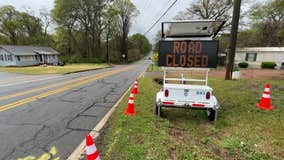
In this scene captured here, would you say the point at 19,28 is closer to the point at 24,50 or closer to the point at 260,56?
the point at 24,50

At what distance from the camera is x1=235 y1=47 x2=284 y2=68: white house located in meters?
22.8

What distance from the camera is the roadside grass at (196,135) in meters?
2.62

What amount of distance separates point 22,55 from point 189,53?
40.2 m

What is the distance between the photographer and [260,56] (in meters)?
23.9

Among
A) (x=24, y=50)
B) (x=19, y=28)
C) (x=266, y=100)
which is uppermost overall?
(x=19, y=28)

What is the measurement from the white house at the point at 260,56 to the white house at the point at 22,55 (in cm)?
4381

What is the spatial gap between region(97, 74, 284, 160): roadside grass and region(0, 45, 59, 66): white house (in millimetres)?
38664

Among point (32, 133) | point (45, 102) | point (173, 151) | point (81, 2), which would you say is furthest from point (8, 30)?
point (173, 151)

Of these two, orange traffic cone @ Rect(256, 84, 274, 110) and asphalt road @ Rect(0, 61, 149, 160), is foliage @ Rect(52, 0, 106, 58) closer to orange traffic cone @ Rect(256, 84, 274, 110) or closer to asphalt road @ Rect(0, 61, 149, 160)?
asphalt road @ Rect(0, 61, 149, 160)

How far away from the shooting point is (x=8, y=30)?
4156 cm

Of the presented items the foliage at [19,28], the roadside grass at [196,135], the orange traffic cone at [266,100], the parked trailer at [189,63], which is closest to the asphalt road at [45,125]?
the roadside grass at [196,135]

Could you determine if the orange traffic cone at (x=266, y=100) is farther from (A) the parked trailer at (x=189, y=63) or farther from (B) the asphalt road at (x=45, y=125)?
(B) the asphalt road at (x=45, y=125)

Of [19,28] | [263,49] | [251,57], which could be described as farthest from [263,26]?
[19,28]

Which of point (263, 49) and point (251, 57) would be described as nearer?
point (263, 49)
